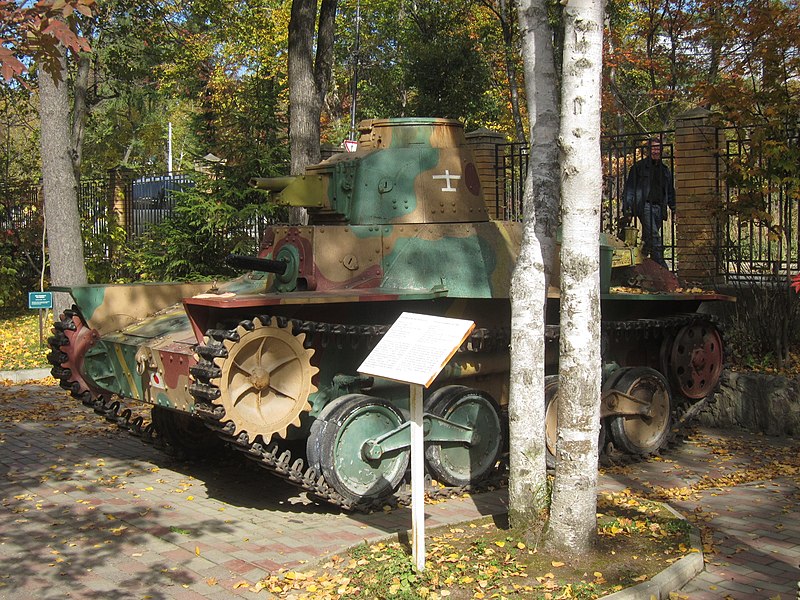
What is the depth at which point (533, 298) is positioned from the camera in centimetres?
618

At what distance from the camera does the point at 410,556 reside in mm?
5996

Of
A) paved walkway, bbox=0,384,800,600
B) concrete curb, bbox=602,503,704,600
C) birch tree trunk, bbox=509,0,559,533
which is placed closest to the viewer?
concrete curb, bbox=602,503,704,600

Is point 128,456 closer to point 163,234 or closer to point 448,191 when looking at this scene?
point 448,191

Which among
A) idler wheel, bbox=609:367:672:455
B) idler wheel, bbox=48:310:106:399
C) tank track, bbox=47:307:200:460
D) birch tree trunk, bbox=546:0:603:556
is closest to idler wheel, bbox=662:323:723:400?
idler wheel, bbox=609:367:672:455

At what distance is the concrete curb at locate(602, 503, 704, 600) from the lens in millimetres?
5227

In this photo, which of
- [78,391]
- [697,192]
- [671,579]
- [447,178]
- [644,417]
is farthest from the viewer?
[697,192]

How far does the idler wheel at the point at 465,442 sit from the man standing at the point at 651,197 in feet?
18.8

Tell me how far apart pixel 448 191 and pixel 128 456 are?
4.27 metres

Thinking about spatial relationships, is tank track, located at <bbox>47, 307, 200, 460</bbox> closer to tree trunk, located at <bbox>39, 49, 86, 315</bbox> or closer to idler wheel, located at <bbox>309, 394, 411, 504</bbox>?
idler wheel, located at <bbox>309, 394, 411, 504</bbox>

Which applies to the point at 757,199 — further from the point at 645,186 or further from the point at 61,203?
the point at 61,203

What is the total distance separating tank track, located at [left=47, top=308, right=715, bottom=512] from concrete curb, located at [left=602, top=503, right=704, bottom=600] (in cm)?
253

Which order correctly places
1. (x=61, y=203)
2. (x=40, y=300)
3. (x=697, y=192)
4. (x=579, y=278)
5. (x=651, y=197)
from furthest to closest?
(x=61, y=203) < (x=40, y=300) < (x=651, y=197) < (x=697, y=192) < (x=579, y=278)

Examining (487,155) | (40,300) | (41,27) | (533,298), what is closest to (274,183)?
(41,27)

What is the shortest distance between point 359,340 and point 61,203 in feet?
33.3
